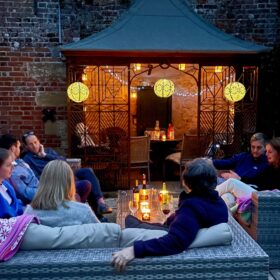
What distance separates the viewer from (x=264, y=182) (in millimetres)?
4133

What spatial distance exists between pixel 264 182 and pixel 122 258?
92.1 inches

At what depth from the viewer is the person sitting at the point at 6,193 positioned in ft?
9.71

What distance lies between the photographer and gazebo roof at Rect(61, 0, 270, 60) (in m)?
5.85

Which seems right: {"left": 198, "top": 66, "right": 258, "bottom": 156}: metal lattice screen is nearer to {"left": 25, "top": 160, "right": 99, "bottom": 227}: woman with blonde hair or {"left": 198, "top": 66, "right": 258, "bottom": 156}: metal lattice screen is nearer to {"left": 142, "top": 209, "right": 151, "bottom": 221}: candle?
{"left": 142, "top": 209, "right": 151, "bottom": 221}: candle

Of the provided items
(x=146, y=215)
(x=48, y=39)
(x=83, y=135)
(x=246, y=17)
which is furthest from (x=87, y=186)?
(x=246, y=17)

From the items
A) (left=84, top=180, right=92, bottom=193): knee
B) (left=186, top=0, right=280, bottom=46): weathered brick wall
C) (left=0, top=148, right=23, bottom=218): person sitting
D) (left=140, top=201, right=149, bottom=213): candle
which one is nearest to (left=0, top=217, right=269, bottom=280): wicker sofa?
(left=0, top=148, right=23, bottom=218): person sitting

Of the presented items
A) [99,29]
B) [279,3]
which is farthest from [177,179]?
[279,3]

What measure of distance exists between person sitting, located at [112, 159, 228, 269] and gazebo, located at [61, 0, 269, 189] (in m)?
3.64

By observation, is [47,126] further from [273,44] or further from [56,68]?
[273,44]

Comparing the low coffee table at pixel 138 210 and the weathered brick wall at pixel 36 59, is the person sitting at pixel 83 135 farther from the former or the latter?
the low coffee table at pixel 138 210

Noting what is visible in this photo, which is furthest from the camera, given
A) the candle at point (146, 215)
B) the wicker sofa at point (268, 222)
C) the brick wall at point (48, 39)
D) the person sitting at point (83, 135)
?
the brick wall at point (48, 39)

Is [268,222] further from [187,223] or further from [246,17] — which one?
[246,17]

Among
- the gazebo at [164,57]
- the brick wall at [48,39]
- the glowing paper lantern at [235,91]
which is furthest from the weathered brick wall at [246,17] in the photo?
the glowing paper lantern at [235,91]

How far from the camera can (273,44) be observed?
6.88m
